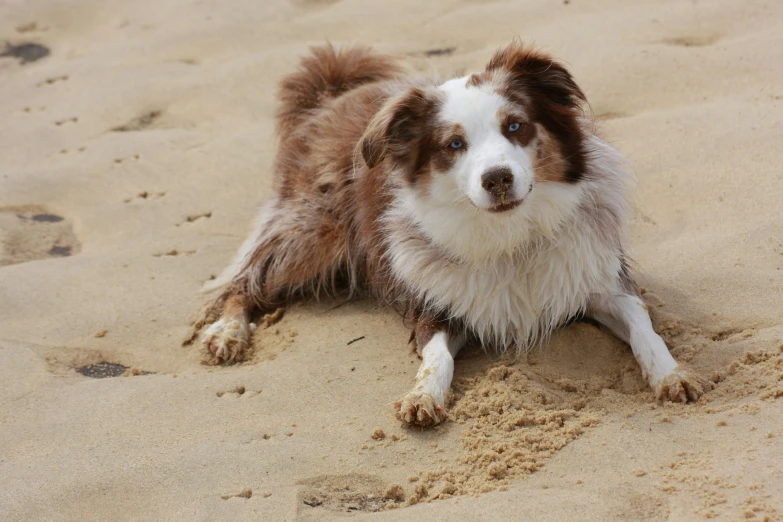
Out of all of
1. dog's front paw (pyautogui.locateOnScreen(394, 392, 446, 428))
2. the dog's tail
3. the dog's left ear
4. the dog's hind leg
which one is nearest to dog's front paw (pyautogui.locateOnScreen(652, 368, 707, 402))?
dog's front paw (pyautogui.locateOnScreen(394, 392, 446, 428))

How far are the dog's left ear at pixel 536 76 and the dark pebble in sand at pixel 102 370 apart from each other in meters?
2.35

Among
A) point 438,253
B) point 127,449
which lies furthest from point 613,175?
point 127,449

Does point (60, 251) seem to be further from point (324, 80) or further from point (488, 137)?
point (488, 137)

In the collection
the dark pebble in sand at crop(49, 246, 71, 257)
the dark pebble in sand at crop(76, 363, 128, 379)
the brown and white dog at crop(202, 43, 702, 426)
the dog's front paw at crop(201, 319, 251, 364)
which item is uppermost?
the brown and white dog at crop(202, 43, 702, 426)

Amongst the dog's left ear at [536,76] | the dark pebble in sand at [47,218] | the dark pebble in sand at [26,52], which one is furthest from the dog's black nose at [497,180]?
the dark pebble in sand at [26,52]

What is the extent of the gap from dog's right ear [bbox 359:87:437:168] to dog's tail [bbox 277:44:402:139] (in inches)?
55.3

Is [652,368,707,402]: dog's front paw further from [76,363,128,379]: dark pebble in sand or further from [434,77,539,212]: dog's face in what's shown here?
[76,363,128,379]: dark pebble in sand

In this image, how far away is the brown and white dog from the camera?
3.65 m

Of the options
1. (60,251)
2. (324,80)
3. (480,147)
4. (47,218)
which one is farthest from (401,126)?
(47,218)

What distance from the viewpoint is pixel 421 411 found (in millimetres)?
3451

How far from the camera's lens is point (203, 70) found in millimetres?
7625

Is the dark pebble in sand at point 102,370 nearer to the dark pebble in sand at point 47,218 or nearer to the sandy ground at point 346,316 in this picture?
the sandy ground at point 346,316

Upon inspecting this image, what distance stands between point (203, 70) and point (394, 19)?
5.82 ft

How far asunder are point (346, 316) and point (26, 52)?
5.91m
